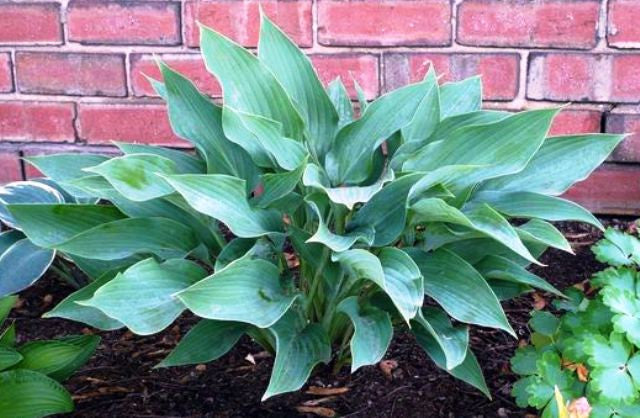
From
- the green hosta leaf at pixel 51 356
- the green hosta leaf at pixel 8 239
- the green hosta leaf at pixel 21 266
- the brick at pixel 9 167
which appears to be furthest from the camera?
the brick at pixel 9 167

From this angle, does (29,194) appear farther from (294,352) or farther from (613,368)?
(613,368)

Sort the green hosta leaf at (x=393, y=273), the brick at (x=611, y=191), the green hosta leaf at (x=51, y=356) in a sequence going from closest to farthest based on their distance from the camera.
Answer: the green hosta leaf at (x=393, y=273)
the green hosta leaf at (x=51, y=356)
the brick at (x=611, y=191)

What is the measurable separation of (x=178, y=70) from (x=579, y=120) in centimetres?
87

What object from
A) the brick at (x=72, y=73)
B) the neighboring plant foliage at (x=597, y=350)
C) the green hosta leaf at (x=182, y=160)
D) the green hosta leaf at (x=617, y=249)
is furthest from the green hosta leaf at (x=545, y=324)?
the brick at (x=72, y=73)

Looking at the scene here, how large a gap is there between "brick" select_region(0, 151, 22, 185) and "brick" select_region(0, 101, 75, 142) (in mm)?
45

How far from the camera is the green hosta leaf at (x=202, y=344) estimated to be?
113 cm

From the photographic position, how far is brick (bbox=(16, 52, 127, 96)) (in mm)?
1763

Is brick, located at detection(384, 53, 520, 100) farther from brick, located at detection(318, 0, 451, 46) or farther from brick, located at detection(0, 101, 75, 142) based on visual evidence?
brick, located at detection(0, 101, 75, 142)

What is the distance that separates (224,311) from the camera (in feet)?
3.12

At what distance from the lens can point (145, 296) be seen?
1005mm

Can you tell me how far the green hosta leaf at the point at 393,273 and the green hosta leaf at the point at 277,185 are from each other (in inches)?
4.3

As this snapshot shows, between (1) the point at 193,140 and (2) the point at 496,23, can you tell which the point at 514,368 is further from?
(2) the point at 496,23

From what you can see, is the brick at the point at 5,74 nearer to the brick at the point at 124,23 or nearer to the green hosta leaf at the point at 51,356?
the brick at the point at 124,23

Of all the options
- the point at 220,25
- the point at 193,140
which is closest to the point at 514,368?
the point at 193,140
